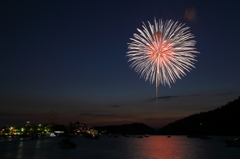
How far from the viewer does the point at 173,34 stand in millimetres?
28891

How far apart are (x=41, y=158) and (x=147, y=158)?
2798cm

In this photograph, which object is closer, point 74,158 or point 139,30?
point 139,30

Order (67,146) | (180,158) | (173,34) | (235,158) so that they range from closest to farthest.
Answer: (173,34) → (235,158) → (180,158) → (67,146)

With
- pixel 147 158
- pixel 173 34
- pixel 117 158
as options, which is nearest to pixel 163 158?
pixel 147 158

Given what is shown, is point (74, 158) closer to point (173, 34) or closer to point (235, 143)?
point (173, 34)

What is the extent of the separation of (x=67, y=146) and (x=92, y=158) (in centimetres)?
2752

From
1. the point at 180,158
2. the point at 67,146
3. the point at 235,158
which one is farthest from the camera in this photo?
the point at 67,146

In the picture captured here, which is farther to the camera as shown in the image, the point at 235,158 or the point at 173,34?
the point at 235,158

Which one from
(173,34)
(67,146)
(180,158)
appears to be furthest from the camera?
(67,146)

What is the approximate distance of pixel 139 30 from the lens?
29.3m

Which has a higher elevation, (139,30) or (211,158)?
(139,30)

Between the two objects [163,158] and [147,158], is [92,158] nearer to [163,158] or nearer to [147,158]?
[147,158]

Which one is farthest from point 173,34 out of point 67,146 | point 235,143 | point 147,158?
point 235,143

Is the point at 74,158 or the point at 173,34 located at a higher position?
the point at 173,34
